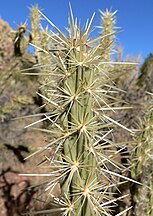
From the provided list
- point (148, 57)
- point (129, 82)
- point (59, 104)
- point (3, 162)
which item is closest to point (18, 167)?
point (3, 162)

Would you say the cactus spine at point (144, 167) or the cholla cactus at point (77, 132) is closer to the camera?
the cholla cactus at point (77, 132)

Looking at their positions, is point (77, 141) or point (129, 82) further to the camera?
point (129, 82)

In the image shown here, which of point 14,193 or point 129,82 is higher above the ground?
point 129,82

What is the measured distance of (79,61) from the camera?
1.66 metres

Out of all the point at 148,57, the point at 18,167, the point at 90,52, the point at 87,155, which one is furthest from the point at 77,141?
the point at 148,57

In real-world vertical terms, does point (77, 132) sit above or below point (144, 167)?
above

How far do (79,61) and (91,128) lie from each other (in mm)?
292

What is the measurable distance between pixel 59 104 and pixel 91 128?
24 cm

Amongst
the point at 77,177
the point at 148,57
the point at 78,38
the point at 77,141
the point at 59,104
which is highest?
the point at 148,57

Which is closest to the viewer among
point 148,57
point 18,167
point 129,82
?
point 18,167

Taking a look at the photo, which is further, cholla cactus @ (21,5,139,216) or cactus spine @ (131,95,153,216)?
cactus spine @ (131,95,153,216)

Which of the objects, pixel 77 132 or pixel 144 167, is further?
pixel 144 167

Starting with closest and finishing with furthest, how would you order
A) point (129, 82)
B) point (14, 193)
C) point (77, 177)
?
1. point (77, 177)
2. point (14, 193)
3. point (129, 82)

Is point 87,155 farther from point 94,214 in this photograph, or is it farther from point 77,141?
point 94,214
